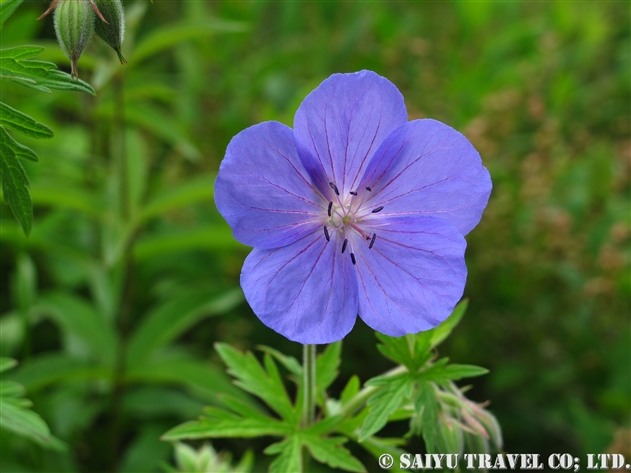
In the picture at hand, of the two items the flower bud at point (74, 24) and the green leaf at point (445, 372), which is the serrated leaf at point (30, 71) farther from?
the green leaf at point (445, 372)

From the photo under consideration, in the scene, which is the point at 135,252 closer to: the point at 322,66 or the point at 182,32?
the point at 182,32

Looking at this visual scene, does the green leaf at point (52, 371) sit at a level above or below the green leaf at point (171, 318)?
below

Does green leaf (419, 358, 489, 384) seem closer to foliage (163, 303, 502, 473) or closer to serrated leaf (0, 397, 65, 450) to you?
foliage (163, 303, 502, 473)

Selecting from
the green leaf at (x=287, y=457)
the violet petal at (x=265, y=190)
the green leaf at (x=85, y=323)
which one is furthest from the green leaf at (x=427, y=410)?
the green leaf at (x=85, y=323)

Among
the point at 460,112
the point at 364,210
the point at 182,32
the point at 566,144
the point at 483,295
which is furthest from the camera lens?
the point at 566,144

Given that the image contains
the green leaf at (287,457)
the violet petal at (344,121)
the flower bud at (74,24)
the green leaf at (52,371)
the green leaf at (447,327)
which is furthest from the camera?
the green leaf at (52,371)

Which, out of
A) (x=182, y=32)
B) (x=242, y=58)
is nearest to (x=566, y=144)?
(x=242, y=58)
